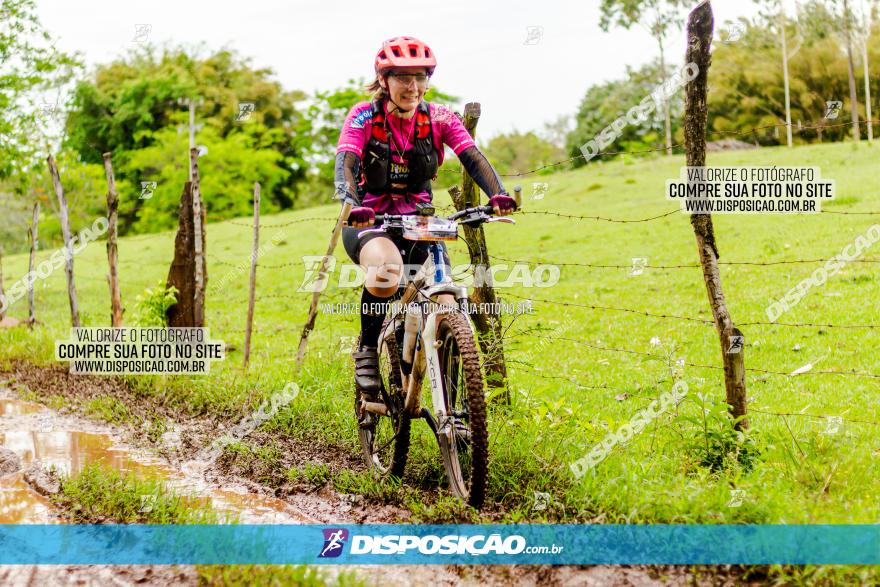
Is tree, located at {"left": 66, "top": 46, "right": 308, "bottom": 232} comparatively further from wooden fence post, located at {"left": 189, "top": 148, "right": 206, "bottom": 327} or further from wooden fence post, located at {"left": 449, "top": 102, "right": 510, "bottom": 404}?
wooden fence post, located at {"left": 449, "top": 102, "right": 510, "bottom": 404}

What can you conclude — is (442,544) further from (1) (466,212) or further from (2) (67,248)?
(2) (67,248)

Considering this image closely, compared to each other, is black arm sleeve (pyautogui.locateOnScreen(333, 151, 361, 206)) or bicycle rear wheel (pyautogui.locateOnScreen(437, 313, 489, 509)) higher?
black arm sleeve (pyautogui.locateOnScreen(333, 151, 361, 206))

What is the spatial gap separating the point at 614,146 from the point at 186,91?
82.2 ft

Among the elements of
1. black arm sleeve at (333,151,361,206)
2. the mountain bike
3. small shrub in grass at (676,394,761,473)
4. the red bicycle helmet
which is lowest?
small shrub in grass at (676,394,761,473)

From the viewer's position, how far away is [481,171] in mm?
5246

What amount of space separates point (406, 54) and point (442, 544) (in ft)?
9.56

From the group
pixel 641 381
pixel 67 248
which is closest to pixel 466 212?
pixel 641 381

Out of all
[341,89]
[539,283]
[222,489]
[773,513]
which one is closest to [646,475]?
[773,513]

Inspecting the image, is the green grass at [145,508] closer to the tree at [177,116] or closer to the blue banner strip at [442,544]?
the blue banner strip at [442,544]

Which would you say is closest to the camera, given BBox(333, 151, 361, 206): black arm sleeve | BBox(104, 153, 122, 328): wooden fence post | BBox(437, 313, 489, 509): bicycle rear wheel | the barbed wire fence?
BBox(437, 313, 489, 509): bicycle rear wheel

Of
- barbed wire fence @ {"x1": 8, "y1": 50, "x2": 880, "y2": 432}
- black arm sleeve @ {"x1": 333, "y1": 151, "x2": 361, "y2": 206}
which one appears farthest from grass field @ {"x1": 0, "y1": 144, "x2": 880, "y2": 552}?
black arm sleeve @ {"x1": 333, "y1": 151, "x2": 361, "y2": 206}

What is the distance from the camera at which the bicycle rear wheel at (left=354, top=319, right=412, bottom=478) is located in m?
5.41

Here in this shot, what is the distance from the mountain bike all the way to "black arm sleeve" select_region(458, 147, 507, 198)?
0.27m

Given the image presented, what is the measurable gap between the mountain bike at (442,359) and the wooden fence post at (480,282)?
1.02 meters
